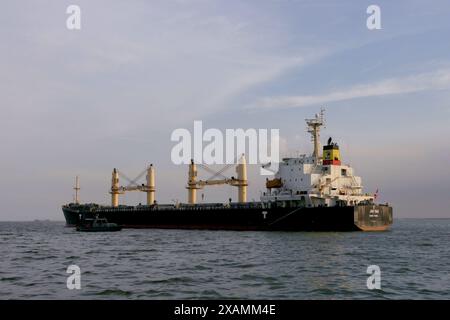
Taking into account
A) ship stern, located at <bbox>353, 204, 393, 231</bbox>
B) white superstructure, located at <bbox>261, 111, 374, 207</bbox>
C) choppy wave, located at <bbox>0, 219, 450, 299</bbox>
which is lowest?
choppy wave, located at <bbox>0, 219, 450, 299</bbox>

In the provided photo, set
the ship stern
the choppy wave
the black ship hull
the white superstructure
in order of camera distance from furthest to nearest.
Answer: the white superstructure, the black ship hull, the ship stern, the choppy wave

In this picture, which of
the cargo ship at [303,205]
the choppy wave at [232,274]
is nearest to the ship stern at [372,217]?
the cargo ship at [303,205]

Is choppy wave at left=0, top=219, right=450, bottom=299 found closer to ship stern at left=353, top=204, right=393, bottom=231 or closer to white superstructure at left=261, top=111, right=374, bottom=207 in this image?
ship stern at left=353, top=204, right=393, bottom=231

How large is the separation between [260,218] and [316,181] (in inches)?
285

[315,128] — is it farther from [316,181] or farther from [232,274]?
[232,274]

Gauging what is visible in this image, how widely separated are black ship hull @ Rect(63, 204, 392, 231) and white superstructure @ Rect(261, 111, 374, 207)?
2240mm

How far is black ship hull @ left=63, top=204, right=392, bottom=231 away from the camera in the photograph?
4619 centimetres

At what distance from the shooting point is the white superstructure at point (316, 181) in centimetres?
5078

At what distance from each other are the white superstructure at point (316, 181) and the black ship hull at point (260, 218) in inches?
88.2

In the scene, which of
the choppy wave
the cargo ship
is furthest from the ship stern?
the choppy wave

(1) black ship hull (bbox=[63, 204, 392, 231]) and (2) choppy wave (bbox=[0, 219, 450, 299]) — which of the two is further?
(1) black ship hull (bbox=[63, 204, 392, 231])

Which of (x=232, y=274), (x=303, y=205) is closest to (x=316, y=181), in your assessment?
(x=303, y=205)

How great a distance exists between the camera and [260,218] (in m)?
51.7

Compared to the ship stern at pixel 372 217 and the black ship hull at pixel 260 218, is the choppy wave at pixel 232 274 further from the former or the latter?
the ship stern at pixel 372 217
